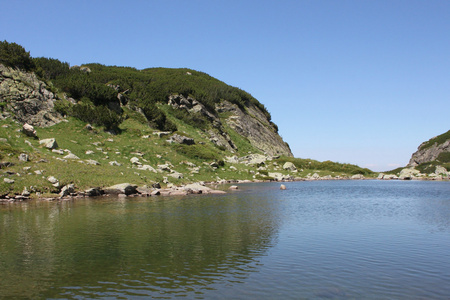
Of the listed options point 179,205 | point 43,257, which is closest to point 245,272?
point 43,257

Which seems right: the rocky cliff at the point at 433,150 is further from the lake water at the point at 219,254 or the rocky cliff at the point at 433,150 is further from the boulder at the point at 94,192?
the boulder at the point at 94,192

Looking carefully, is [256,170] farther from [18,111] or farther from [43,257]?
[43,257]

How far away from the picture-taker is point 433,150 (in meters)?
150

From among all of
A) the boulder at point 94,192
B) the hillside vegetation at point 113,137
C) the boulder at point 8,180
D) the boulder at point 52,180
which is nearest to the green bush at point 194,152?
the hillside vegetation at point 113,137

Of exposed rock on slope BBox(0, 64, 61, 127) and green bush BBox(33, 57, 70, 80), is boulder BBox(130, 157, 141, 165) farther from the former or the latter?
green bush BBox(33, 57, 70, 80)

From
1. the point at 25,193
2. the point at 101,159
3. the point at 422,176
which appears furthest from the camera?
the point at 422,176

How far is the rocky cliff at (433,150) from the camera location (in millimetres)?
140475

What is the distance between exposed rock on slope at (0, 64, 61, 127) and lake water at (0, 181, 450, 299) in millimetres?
27365

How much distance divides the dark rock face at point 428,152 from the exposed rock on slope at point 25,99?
150072 millimetres

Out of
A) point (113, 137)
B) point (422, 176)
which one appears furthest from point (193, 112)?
point (422, 176)

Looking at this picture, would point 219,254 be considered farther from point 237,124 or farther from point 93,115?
point 237,124

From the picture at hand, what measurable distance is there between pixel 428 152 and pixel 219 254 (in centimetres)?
16652

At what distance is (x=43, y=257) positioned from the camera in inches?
563

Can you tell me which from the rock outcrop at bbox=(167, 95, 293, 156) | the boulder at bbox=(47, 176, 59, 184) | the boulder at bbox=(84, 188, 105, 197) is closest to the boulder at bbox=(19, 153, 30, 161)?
the boulder at bbox=(47, 176, 59, 184)
